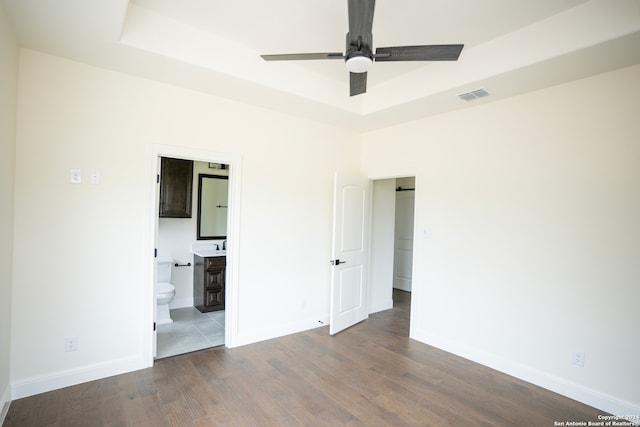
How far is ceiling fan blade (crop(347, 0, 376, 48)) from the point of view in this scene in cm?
175

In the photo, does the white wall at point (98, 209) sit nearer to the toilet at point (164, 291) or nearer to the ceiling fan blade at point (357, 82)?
the toilet at point (164, 291)

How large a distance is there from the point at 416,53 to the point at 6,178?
2.91 m

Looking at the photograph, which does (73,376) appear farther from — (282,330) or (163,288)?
(282,330)

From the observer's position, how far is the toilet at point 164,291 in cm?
412

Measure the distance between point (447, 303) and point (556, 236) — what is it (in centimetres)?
131

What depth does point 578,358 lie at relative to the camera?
2.73 m

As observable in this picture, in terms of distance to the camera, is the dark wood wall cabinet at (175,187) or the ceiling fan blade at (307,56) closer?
the ceiling fan blade at (307,56)

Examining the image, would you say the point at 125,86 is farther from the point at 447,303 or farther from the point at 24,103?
the point at 447,303

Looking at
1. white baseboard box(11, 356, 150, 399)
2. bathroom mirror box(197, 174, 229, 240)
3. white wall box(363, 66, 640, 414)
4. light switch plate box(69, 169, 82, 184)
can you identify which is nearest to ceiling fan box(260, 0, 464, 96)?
white wall box(363, 66, 640, 414)

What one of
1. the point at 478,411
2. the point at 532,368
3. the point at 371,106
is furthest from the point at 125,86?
the point at 532,368

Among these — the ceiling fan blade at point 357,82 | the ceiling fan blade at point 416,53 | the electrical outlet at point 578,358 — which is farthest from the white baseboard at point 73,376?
the electrical outlet at point 578,358

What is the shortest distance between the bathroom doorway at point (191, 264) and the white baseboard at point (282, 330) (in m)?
0.17

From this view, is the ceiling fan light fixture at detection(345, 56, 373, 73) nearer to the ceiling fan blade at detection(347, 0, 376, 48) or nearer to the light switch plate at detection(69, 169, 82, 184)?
the ceiling fan blade at detection(347, 0, 376, 48)

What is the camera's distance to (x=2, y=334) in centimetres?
227
